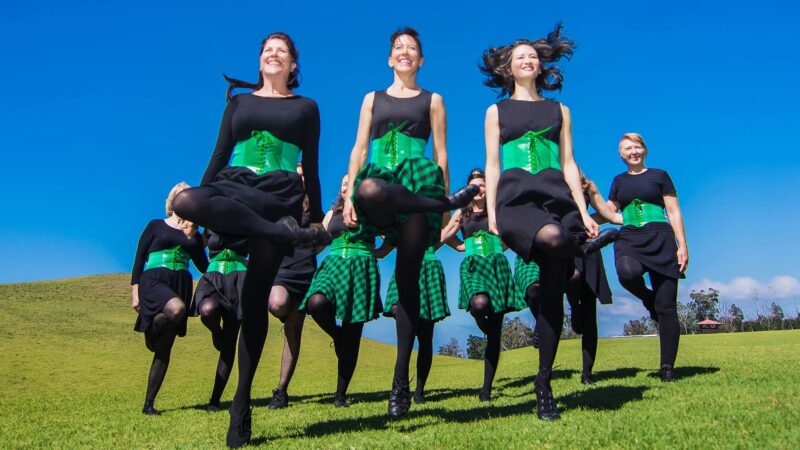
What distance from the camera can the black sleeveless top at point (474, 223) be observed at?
7977 mm

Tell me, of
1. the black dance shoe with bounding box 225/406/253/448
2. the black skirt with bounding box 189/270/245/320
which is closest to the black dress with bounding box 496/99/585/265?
the black dance shoe with bounding box 225/406/253/448

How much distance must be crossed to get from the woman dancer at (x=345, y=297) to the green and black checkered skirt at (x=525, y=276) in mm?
1746

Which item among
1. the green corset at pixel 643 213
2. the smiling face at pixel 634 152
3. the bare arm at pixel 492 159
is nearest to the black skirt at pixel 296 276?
the bare arm at pixel 492 159

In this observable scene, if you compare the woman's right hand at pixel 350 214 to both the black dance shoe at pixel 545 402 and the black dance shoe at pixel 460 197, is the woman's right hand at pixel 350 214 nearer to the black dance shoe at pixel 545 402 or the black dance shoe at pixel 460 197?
the black dance shoe at pixel 460 197

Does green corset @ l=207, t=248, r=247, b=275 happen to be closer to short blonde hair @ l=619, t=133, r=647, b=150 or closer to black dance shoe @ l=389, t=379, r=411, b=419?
black dance shoe @ l=389, t=379, r=411, b=419

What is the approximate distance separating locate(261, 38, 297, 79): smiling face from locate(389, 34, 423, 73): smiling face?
3.08 feet

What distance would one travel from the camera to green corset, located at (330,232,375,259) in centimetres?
769

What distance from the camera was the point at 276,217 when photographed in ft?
14.0

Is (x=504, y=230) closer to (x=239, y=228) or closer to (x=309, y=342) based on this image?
(x=239, y=228)

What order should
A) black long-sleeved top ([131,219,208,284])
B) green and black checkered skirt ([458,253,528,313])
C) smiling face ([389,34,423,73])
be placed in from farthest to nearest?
1. black long-sleeved top ([131,219,208,284])
2. green and black checkered skirt ([458,253,528,313])
3. smiling face ([389,34,423,73])

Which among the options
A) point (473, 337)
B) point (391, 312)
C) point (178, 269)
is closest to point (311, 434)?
point (391, 312)

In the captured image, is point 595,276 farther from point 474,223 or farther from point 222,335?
point 222,335

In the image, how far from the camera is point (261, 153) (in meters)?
4.39

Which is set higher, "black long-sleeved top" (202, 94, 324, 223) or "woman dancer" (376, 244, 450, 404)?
"black long-sleeved top" (202, 94, 324, 223)
